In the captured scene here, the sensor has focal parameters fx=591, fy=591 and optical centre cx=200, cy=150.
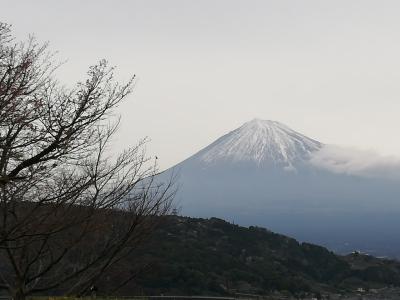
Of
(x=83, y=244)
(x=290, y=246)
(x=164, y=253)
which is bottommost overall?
(x=83, y=244)

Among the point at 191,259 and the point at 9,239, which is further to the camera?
the point at 191,259

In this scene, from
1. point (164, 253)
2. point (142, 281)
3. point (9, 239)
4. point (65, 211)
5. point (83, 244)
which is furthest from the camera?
point (164, 253)

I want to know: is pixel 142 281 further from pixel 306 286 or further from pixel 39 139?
pixel 39 139

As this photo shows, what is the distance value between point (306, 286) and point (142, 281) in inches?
1174

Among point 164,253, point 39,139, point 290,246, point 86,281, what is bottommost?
point 86,281

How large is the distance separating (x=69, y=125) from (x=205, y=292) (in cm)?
6662

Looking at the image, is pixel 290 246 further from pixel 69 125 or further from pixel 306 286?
pixel 69 125

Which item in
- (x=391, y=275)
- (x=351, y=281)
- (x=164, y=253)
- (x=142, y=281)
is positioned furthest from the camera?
(x=391, y=275)

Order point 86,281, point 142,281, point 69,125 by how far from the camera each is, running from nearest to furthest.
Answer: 1. point 69,125
2. point 86,281
3. point 142,281

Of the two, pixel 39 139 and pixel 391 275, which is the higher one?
pixel 391 275

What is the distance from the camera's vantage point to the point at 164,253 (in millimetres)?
79062

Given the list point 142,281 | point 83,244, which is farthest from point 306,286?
point 83,244

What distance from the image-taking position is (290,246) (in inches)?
4609

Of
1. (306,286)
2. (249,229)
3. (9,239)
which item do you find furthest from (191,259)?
(9,239)
